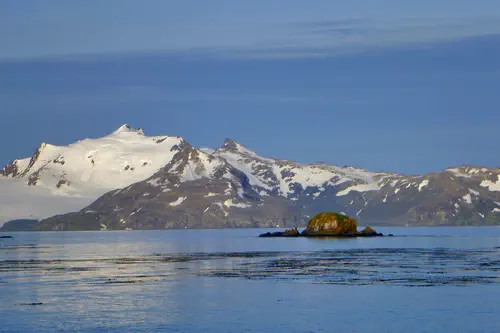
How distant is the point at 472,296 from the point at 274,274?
32773mm

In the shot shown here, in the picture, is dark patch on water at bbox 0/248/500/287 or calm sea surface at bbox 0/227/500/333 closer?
calm sea surface at bbox 0/227/500/333

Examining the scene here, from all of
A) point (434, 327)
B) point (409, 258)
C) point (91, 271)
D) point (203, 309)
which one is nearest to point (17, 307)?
Result: point (203, 309)

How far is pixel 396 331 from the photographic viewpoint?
65375 millimetres

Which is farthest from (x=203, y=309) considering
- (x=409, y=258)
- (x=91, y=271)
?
(x=409, y=258)

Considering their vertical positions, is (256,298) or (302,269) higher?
(302,269)

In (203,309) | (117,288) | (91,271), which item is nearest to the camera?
(203,309)

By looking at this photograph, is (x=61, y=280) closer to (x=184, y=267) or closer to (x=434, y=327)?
(x=184, y=267)

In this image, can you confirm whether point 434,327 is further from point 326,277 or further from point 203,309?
point 326,277

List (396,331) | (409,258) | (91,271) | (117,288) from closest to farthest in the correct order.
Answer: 1. (396,331)
2. (117,288)
3. (91,271)
4. (409,258)

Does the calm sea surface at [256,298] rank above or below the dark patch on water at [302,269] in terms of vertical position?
below

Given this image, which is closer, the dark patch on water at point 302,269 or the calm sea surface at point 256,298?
the calm sea surface at point 256,298

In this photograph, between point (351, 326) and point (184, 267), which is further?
point (184, 267)

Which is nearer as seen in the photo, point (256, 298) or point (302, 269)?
point (256, 298)

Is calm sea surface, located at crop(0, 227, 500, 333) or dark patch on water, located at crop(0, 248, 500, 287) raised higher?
dark patch on water, located at crop(0, 248, 500, 287)
